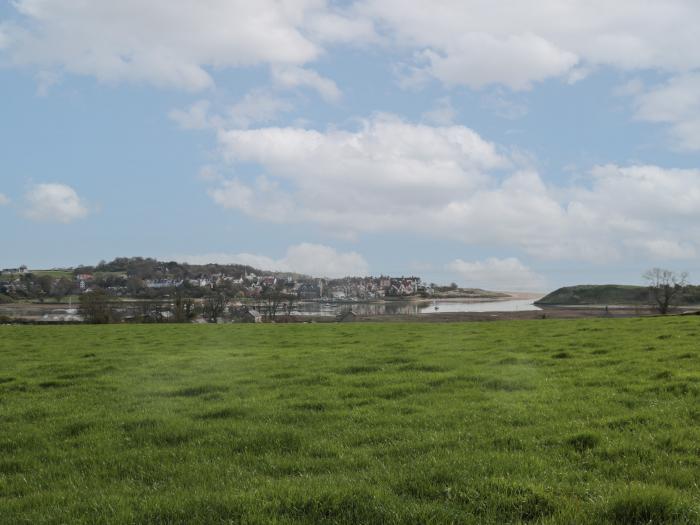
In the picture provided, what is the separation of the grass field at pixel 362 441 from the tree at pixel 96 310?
6084cm

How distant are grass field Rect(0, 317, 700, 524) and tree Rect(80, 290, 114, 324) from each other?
6084cm

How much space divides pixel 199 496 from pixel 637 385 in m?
11.3

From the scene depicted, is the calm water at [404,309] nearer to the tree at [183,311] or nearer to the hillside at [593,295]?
the tree at [183,311]

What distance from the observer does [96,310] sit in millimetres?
78625

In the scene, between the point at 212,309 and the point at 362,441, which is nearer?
the point at 362,441

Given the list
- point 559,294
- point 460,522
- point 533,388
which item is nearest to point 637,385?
point 533,388

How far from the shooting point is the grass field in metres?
6.94

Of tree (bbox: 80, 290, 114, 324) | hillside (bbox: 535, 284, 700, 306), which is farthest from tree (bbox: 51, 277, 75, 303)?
hillside (bbox: 535, 284, 700, 306)

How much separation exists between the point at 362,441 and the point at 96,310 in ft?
255

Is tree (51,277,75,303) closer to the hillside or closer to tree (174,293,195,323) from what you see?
tree (174,293,195,323)

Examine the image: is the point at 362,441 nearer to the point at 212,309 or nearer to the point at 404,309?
the point at 212,309

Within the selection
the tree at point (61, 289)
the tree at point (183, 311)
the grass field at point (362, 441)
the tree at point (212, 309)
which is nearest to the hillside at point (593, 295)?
the tree at point (212, 309)

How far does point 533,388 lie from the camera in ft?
47.0

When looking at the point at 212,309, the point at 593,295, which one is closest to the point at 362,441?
the point at 212,309
